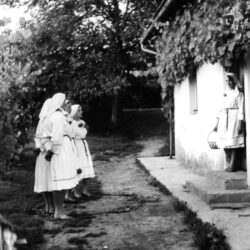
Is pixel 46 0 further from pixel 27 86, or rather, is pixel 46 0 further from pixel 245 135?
pixel 245 135

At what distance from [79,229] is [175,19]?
19.7 feet

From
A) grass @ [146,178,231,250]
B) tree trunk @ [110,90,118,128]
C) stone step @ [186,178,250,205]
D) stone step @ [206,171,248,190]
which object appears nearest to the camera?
grass @ [146,178,231,250]

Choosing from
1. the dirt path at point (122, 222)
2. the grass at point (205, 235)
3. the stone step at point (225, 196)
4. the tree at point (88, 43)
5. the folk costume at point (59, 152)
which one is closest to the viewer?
the grass at point (205, 235)

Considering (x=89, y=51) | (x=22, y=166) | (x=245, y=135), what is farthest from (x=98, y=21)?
(x=245, y=135)

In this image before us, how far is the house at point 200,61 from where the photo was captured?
721 cm

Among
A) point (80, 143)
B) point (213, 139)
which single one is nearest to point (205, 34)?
point (213, 139)

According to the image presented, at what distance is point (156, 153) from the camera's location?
16.0m

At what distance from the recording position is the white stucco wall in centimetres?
906

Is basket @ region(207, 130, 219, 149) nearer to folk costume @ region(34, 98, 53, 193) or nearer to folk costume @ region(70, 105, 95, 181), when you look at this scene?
folk costume @ region(70, 105, 95, 181)

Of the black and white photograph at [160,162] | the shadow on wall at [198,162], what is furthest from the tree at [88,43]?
the shadow on wall at [198,162]

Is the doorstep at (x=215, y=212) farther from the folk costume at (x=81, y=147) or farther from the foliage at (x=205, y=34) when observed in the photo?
the foliage at (x=205, y=34)

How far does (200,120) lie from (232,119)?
9.04ft

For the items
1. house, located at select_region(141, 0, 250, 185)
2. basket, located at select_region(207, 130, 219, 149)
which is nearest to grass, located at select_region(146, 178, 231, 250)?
house, located at select_region(141, 0, 250, 185)

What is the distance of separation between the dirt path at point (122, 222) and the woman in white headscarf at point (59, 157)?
40 centimetres
